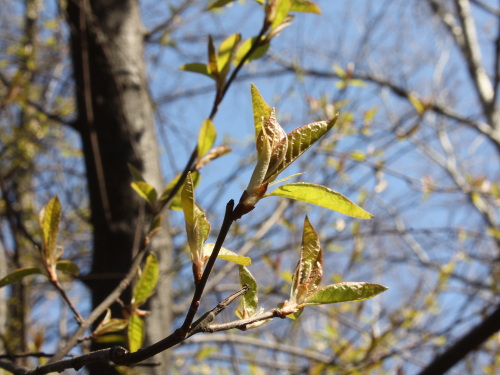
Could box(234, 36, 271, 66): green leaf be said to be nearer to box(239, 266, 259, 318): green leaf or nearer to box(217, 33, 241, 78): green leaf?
box(217, 33, 241, 78): green leaf

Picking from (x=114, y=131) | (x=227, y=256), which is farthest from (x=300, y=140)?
(x=114, y=131)

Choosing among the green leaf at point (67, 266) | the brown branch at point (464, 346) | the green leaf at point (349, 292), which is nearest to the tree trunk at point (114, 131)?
the green leaf at point (67, 266)

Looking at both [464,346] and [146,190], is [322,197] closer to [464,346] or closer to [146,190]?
[146,190]

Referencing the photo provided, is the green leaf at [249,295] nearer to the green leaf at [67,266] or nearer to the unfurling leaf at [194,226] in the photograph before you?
the unfurling leaf at [194,226]

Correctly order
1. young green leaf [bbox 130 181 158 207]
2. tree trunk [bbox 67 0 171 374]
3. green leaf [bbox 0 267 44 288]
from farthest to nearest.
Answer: tree trunk [bbox 67 0 171 374] → young green leaf [bbox 130 181 158 207] → green leaf [bbox 0 267 44 288]

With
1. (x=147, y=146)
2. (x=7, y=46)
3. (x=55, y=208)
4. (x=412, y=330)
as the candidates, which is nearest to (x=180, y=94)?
(x=7, y=46)

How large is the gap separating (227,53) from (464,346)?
84 centimetres

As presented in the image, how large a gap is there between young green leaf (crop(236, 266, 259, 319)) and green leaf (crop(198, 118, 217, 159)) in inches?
14.0

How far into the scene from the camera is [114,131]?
5.50ft

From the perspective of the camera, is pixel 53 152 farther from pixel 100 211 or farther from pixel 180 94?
pixel 100 211

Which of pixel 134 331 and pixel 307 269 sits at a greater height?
pixel 307 269

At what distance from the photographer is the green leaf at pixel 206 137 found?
886 millimetres

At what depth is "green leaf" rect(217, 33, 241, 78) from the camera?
3.04 ft

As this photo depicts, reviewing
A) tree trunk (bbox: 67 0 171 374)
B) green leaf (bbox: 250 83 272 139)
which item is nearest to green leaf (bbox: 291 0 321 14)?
Result: green leaf (bbox: 250 83 272 139)
